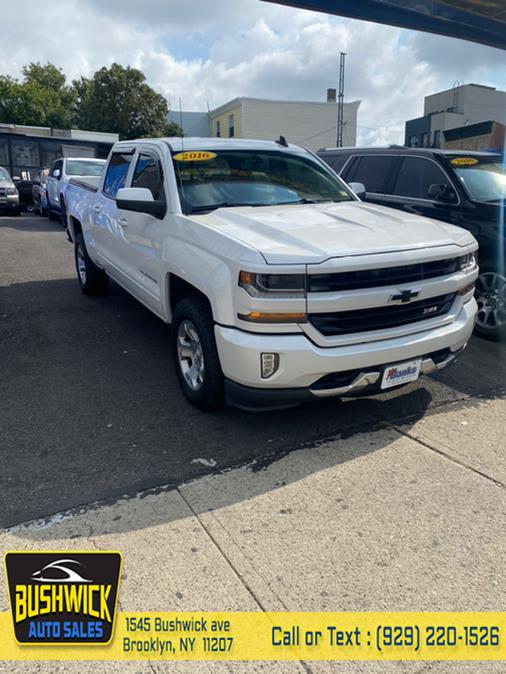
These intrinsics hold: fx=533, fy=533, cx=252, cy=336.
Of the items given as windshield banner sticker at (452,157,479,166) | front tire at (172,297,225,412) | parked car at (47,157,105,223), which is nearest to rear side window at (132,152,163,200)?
front tire at (172,297,225,412)

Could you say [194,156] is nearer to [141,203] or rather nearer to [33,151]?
[141,203]

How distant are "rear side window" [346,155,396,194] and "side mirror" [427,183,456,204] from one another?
0.98m

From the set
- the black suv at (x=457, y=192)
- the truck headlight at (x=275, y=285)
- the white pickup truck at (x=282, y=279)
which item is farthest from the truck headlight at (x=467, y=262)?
the black suv at (x=457, y=192)

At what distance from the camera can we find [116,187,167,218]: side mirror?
429 centimetres

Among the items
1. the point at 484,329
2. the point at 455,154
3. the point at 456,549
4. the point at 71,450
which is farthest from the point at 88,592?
the point at 455,154

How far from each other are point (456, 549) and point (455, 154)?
5164mm

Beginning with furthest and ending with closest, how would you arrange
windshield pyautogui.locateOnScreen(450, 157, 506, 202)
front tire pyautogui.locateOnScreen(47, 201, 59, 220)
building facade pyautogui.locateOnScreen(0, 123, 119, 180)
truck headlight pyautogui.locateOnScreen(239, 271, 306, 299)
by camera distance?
building facade pyautogui.locateOnScreen(0, 123, 119, 180) → front tire pyautogui.locateOnScreen(47, 201, 59, 220) → windshield pyautogui.locateOnScreen(450, 157, 506, 202) → truck headlight pyautogui.locateOnScreen(239, 271, 306, 299)

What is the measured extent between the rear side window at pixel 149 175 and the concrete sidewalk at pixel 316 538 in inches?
103

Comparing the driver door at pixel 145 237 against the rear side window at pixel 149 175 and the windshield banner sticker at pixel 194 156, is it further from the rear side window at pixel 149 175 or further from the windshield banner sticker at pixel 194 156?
the windshield banner sticker at pixel 194 156

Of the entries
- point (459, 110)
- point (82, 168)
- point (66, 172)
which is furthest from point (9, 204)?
point (459, 110)

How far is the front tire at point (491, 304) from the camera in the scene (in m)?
5.71

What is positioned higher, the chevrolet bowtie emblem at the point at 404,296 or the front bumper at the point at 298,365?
the chevrolet bowtie emblem at the point at 404,296

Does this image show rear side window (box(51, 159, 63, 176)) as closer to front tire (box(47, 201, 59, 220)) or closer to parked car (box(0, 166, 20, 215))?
front tire (box(47, 201, 59, 220))

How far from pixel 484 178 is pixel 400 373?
3887 mm
